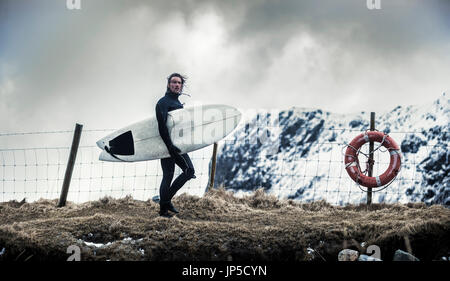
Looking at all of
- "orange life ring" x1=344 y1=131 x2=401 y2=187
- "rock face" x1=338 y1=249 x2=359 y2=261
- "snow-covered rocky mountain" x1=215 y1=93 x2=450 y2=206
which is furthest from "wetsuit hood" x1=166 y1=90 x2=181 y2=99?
Result: "snow-covered rocky mountain" x1=215 y1=93 x2=450 y2=206

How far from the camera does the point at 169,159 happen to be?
16.1 ft

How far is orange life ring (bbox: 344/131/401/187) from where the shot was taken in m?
6.00

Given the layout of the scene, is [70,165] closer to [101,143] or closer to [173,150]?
[101,143]

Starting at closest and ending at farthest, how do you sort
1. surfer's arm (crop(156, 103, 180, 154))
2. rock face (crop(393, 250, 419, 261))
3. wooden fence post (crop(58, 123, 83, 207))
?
rock face (crop(393, 250, 419, 261))
surfer's arm (crop(156, 103, 180, 154))
wooden fence post (crop(58, 123, 83, 207))

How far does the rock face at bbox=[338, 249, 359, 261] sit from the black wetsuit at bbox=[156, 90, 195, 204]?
1897 millimetres

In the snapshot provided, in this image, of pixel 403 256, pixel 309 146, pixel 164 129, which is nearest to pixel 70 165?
pixel 164 129

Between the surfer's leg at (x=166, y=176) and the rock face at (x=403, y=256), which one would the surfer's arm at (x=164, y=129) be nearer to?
the surfer's leg at (x=166, y=176)

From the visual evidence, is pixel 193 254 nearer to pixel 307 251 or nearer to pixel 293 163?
pixel 307 251

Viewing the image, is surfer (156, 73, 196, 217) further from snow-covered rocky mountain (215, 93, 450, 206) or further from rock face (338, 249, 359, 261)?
snow-covered rocky mountain (215, 93, 450, 206)

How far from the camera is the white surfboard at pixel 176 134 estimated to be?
512 cm

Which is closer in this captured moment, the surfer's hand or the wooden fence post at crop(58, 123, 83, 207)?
the surfer's hand

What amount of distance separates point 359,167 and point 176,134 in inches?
113

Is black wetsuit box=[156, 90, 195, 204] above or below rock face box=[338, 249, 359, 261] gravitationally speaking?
above

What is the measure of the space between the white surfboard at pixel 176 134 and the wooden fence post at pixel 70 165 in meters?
0.99
